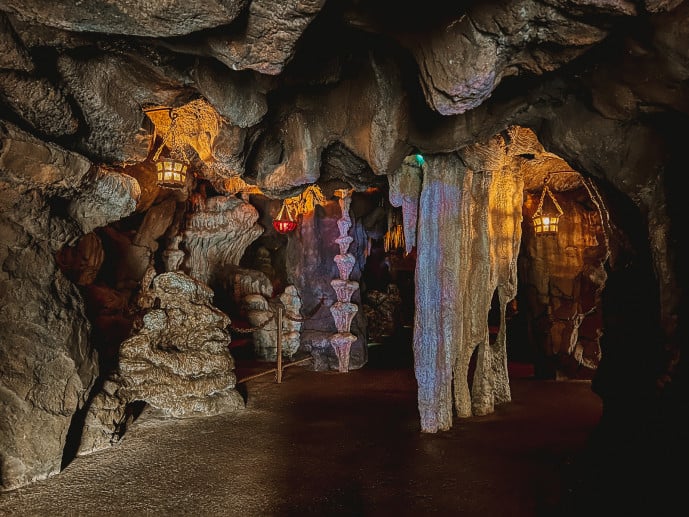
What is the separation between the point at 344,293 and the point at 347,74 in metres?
5.86

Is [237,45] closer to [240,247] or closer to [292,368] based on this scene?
[292,368]

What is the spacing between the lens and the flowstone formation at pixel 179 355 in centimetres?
560

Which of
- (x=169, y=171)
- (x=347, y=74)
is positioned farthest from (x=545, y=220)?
(x=169, y=171)

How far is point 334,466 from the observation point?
4363 mm

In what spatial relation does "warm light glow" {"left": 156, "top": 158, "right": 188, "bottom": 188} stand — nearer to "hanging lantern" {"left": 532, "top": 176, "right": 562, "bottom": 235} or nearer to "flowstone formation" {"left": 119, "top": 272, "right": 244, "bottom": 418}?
"flowstone formation" {"left": 119, "top": 272, "right": 244, "bottom": 418}

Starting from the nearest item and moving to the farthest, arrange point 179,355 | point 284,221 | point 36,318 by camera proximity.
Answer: point 36,318 → point 179,355 → point 284,221

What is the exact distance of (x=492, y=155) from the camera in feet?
17.7

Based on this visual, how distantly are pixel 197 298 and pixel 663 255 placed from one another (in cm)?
562

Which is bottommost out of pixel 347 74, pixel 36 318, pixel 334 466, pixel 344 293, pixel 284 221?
pixel 334 466

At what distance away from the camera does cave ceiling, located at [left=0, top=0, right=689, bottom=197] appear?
2.52 metres

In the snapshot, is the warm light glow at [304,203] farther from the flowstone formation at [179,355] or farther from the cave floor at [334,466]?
the cave floor at [334,466]

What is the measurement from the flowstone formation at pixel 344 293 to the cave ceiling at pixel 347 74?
14.4ft

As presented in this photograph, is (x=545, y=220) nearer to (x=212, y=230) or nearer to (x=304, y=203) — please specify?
(x=304, y=203)

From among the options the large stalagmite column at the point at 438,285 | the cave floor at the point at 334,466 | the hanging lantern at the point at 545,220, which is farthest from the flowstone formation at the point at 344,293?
the large stalagmite column at the point at 438,285
